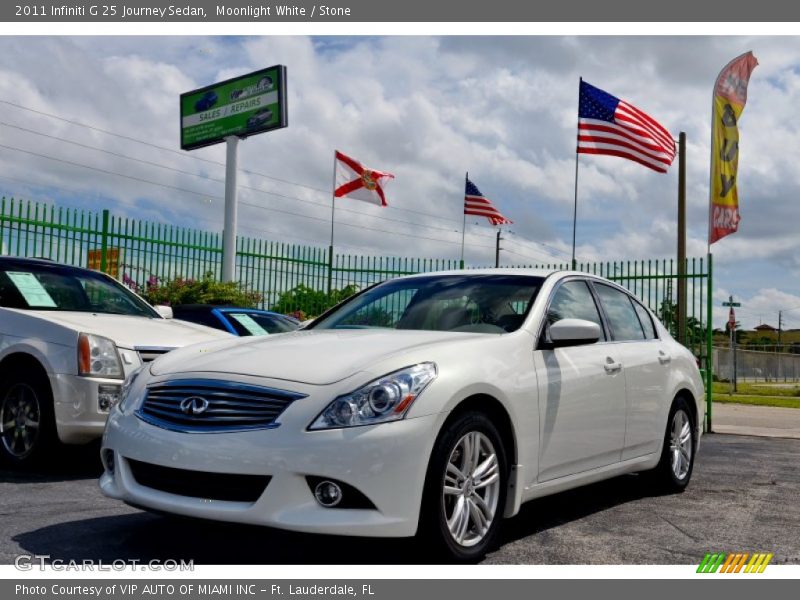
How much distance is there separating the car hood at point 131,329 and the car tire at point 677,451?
3.60 metres

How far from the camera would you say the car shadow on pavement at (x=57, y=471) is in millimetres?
6449

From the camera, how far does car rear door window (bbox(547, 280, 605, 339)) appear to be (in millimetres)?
5586

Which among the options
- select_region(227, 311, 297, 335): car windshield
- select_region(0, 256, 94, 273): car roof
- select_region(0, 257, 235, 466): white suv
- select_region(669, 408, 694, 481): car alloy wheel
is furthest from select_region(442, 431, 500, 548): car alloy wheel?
select_region(227, 311, 297, 335): car windshield

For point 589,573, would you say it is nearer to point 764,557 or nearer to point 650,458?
point 764,557

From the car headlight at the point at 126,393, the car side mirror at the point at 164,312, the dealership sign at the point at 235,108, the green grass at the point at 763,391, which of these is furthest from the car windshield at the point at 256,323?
the green grass at the point at 763,391

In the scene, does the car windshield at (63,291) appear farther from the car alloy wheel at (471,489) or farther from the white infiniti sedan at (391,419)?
the car alloy wheel at (471,489)

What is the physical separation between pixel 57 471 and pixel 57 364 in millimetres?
854

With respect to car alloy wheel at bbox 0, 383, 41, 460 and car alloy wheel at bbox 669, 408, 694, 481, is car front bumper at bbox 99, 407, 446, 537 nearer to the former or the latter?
car alloy wheel at bbox 0, 383, 41, 460

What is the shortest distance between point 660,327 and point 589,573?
10.7 feet

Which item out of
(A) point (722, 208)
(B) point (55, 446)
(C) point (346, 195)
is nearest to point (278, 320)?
(B) point (55, 446)

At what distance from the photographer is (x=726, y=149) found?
15773 millimetres

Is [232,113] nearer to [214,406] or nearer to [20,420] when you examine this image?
[20,420]

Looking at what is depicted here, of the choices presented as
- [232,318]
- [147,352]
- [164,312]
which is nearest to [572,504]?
[147,352]

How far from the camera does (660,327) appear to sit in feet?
23.4
